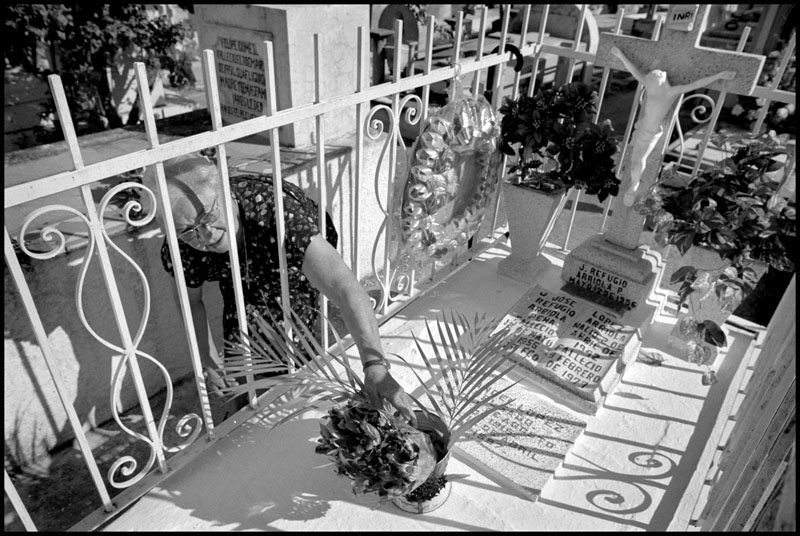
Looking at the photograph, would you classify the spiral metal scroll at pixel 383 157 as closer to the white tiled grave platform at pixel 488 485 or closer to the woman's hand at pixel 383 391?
the white tiled grave platform at pixel 488 485

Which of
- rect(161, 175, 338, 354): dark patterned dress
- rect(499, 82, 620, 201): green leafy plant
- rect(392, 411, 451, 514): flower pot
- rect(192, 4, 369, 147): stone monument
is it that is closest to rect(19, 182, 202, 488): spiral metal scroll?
rect(161, 175, 338, 354): dark patterned dress

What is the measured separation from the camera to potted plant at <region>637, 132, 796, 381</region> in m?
2.25

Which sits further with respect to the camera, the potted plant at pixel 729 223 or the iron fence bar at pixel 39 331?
the potted plant at pixel 729 223

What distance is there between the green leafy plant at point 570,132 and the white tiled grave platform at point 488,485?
1.11 meters

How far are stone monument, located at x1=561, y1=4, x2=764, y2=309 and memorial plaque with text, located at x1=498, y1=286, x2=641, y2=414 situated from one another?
21 centimetres

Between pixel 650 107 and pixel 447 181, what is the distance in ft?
3.49

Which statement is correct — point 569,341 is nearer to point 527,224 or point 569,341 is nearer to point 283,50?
point 527,224

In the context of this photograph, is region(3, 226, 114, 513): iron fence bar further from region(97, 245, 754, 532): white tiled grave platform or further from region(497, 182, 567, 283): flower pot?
region(497, 182, 567, 283): flower pot

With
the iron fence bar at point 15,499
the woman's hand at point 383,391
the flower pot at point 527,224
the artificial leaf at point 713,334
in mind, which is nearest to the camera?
the iron fence bar at point 15,499

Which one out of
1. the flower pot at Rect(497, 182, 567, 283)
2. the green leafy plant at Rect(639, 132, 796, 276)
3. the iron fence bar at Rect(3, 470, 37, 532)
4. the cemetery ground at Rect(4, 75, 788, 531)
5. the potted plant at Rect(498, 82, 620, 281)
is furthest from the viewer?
the flower pot at Rect(497, 182, 567, 283)

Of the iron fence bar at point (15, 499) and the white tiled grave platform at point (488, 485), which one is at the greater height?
the iron fence bar at point (15, 499)

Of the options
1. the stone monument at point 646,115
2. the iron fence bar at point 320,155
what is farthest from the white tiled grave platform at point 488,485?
the stone monument at point 646,115

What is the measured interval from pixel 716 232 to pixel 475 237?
5.05 feet

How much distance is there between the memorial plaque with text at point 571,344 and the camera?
2.43m
